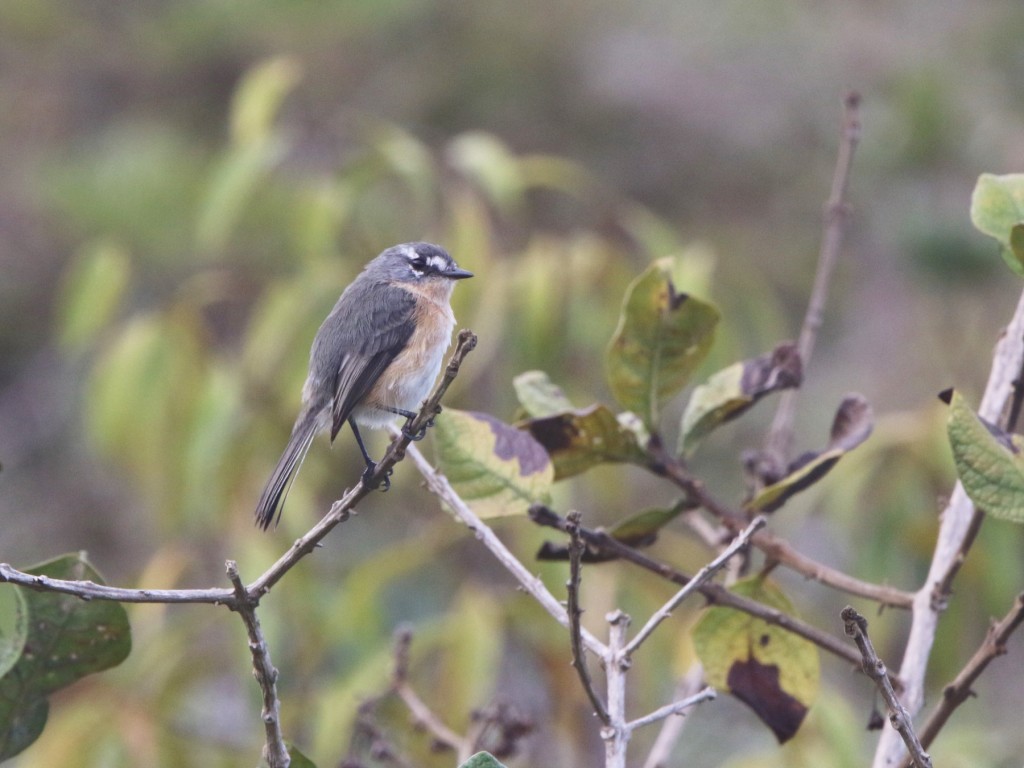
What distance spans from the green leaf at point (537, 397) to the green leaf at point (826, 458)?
1.30ft

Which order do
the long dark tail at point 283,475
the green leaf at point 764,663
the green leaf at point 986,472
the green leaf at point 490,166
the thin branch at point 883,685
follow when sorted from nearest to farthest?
the thin branch at point 883,685
the green leaf at point 986,472
the green leaf at point 764,663
the long dark tail at point 283,475
the green leaf at point 490,166

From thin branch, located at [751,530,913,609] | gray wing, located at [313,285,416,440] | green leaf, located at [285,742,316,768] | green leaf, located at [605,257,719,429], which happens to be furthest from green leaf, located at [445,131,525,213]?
green leaf, located at [285,742,316,768]

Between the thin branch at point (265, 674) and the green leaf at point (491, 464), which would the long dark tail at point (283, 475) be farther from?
the thin branch at point (265, 674)

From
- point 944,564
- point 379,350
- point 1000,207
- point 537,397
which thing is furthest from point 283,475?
point 1000,207

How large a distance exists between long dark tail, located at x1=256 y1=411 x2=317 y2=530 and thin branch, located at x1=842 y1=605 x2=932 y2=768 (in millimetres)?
1369

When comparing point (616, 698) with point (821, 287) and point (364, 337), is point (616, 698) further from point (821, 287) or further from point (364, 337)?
point (364, 337)

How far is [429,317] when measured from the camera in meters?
3.40

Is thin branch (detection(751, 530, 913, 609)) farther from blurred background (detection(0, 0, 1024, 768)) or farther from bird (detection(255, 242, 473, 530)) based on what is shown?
bird (detection(255, 242, 473, 530))

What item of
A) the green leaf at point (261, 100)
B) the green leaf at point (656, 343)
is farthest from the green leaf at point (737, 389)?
the green leaf at point (261, 100)

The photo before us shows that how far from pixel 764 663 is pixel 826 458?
0.34 metres

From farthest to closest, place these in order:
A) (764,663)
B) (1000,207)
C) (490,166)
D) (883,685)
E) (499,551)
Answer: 1. (490,166)
2. (764,663)
3. (1000,207)
4. (499,551)
5. (883,685)

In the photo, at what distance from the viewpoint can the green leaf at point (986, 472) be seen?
1584mm

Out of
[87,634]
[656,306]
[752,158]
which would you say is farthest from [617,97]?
→ [87,634]

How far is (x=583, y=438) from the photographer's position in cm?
206
